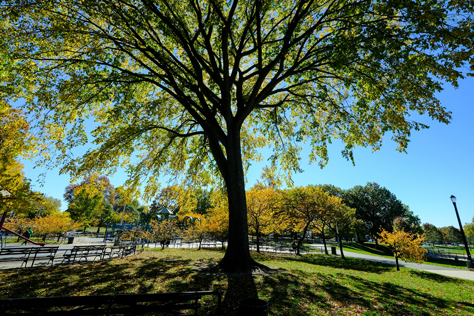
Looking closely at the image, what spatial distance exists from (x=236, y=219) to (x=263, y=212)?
13078mm

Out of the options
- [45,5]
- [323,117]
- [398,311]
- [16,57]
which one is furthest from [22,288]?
[323,117]

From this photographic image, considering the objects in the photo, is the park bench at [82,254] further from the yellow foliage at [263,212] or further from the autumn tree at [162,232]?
the yellow foliage at [263,212]

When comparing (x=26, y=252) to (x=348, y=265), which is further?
(x=348, y=265)

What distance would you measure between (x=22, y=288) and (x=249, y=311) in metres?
6.30

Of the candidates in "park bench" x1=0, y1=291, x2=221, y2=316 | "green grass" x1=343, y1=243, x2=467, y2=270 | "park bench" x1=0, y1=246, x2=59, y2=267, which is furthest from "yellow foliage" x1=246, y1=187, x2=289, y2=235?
"park bench" x1=0, y1=291, x2=221, y2=316

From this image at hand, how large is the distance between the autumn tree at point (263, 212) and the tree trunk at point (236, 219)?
1210cm

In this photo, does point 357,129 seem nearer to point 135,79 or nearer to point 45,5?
point 135,79

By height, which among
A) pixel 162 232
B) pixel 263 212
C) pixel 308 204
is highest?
pixel 308 204

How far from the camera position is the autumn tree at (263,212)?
2127 cm

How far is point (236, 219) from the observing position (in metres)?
8.99

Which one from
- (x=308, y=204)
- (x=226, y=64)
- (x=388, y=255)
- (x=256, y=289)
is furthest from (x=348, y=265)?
(x=388, y=255)

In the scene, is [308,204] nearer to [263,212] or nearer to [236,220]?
[263,212]

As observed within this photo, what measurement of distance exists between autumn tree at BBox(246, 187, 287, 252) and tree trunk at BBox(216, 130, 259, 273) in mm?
12098

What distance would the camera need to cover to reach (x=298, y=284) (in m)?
7.12
